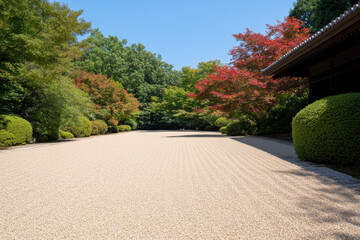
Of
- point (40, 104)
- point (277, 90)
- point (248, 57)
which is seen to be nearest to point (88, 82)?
point (40, 104)

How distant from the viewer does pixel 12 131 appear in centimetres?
958

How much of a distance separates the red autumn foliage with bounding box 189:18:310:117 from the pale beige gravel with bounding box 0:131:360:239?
8799mm

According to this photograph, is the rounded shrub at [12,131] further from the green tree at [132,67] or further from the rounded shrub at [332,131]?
the green tree at [132,67]

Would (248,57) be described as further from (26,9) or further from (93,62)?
(93,62)

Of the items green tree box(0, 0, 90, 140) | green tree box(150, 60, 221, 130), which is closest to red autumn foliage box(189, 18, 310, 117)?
green tree box(0, 0, 90, 140)

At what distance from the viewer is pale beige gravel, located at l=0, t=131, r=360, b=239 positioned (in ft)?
6.93

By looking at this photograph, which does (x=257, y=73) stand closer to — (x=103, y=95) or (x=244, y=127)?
(x=244, y=127)

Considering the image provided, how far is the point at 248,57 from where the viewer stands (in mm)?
14164

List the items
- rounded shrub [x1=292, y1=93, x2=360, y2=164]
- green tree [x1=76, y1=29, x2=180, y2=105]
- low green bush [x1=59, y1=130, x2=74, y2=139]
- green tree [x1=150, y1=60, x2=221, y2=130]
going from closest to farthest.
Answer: rounded shrub [x1=292, y1=93, x2=360, y2=164], low green bush [x1=59, y1=130, x2=74, y2=139], green tree [x1=150, y1=60, x2=221, y2=130], green tree [x1=76, y1=29, x2=180, y2=105]

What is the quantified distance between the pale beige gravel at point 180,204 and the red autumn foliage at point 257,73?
346 inches

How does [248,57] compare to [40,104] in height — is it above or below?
above

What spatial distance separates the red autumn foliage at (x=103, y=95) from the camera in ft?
69.8

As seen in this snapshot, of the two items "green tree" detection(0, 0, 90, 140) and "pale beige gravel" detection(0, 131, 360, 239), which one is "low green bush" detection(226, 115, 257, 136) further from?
"pale beige gravel" detection(0, 131, 360, 239)

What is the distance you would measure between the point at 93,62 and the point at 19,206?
33.3m
